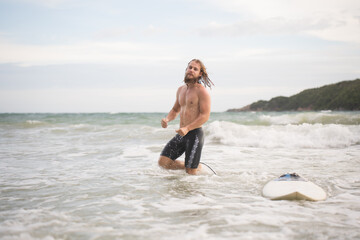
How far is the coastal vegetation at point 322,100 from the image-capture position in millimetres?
61344

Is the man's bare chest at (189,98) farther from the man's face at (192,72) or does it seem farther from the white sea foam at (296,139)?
the white sea foam at (296,139)

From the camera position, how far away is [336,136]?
10734mm

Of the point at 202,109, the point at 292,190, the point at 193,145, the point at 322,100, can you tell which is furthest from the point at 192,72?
the point at 322,100

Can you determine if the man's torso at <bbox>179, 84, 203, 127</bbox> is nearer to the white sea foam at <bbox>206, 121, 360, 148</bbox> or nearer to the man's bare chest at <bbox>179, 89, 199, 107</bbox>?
the man's bare chest at <bbox>179, 89, 199, 107</bbox>

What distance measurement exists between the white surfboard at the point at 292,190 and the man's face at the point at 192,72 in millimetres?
1989

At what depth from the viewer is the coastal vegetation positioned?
201ft

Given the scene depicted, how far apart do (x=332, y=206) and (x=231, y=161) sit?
348cm

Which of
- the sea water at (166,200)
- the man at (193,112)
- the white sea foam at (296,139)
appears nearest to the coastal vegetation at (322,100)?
the white sea foam at (296,139)

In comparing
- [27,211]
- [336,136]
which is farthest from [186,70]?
[336,136]

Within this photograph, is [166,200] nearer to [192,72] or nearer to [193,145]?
[193,145]

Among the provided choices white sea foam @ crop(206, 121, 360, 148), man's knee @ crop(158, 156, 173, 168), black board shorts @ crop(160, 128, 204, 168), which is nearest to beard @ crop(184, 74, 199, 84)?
black board shorts @ crop(160, 128, 204, 168)

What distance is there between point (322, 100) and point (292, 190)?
76.0 m

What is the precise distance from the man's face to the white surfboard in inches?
78.3

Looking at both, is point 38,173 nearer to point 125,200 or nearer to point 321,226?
point 125,200
